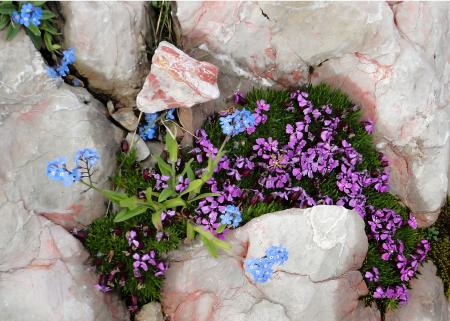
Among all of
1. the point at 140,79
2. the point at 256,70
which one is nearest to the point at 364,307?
the point at 256,70

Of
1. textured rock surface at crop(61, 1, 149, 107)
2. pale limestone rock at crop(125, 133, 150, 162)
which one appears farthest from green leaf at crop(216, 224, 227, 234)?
textured rock surface at crop(61, 1, 149, 107)

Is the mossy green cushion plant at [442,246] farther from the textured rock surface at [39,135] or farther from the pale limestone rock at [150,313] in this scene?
the textured rock surface at [39,135]

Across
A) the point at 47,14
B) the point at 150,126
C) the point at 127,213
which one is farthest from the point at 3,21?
the point at 127,213

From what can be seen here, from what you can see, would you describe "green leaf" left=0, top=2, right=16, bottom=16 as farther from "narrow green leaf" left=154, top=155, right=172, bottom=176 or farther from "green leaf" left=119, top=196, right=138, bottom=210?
"green leaf" left=119, top=196, right=138, bottom=210

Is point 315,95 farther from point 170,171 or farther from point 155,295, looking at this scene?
point 155,295

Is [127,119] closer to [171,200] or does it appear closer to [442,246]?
[171,200]

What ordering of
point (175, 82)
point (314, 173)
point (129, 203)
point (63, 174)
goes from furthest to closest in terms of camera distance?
point (314, 173), point (175, 82), point (129, 203), point (63, 174)
